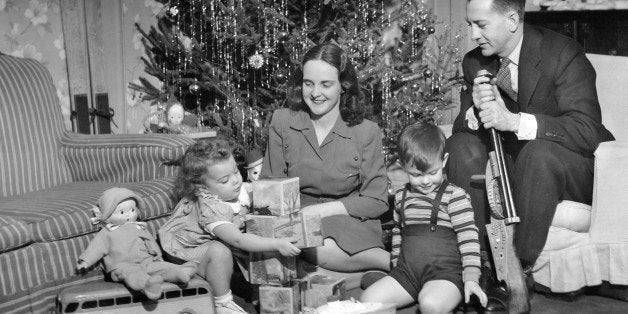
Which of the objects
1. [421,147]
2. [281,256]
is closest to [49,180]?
[281,256]

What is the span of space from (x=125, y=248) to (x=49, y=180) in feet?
3.32

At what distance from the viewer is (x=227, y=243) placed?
3.18 meters

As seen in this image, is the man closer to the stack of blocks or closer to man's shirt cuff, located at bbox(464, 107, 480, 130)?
man's shirt cuff, located at bbox(464, 107, 480, 130)

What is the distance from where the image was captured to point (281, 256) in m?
3.05

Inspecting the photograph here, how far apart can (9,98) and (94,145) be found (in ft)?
1.54

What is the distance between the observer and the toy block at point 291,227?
3.01 m

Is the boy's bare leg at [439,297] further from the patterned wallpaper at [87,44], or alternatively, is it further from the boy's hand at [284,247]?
the patterned wallpaper at [87,44]

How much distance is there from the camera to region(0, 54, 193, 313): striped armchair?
3045 millimetres

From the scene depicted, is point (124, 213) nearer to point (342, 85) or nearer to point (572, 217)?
point (342, 85)

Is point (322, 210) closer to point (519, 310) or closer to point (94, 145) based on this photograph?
point (519, 310)

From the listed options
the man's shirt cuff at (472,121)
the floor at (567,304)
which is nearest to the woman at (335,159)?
the floor at (567,304)

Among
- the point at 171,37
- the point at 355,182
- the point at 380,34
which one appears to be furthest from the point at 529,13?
the point at 355,182

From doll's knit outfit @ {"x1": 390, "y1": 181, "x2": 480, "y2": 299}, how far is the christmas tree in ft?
5.97

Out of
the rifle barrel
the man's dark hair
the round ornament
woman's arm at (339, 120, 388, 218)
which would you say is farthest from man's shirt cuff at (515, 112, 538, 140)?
the round ornament
